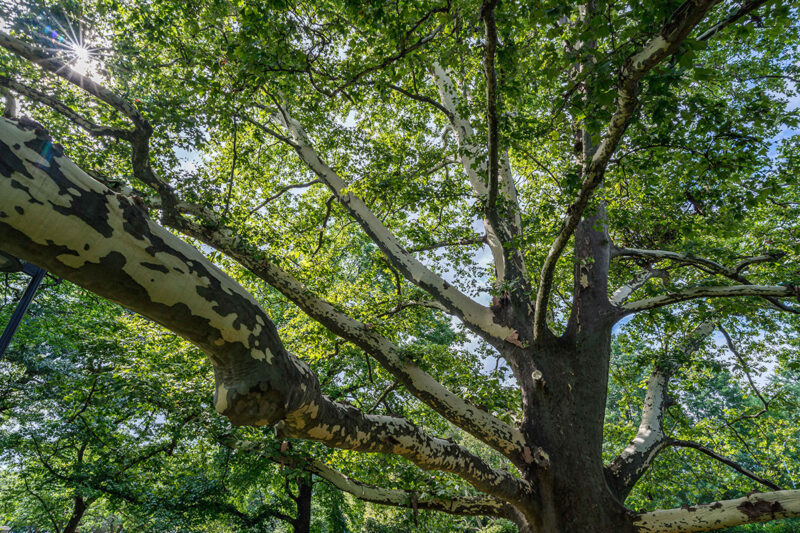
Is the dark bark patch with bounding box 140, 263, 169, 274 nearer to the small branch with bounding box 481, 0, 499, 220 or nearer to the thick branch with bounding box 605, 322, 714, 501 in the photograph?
the small branch with bounding box 481, 0, 499, 220

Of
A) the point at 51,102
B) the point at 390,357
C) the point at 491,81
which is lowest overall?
the point at 390,357

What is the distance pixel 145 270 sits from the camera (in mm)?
1486

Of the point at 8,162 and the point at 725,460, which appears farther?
the point at 725,460

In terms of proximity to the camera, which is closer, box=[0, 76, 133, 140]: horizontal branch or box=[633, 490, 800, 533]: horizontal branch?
box=[633, 490, 800, 533]: horizontal branch

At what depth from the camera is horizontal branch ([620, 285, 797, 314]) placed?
3.66 metres

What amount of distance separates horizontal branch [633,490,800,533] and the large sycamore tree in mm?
24

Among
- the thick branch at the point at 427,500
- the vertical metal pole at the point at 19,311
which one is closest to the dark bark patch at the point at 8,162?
the vertical metal pole at the point at 19,311

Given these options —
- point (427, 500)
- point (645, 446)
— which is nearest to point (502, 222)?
point (645, 446)

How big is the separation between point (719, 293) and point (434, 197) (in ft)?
11.9

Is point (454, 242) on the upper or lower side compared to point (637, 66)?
upper

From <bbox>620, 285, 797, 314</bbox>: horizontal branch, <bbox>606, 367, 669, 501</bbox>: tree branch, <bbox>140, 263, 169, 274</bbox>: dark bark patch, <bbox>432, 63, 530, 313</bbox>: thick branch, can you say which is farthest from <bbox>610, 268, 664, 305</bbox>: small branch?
<bbox>140, 263, 169, 274</bbox>: dark bark patch

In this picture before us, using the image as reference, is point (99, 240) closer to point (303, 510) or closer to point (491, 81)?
point (491, 81)

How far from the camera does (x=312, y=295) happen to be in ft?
13.7

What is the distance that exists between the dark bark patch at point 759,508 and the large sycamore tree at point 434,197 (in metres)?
0.02
